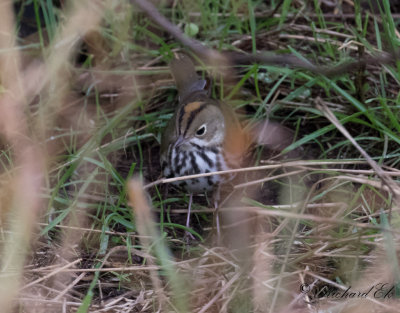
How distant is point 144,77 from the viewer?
4871 millimetres

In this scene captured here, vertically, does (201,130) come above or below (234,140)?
above

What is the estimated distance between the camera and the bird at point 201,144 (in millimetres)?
3843

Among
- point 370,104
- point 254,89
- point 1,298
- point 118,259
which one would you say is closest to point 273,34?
point 254,89

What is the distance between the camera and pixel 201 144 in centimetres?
396

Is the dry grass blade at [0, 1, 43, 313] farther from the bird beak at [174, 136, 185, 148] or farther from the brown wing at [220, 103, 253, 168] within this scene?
the brown wing at [220, 103, 253, 168]

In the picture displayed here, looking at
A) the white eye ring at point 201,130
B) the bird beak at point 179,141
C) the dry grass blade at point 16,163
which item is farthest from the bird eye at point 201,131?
the dry grass blade at point 16,163

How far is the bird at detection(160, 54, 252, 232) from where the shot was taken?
3.84 m

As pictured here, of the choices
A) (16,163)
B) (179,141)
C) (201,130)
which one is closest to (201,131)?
(201,130)

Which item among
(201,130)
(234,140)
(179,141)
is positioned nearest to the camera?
(179,141)

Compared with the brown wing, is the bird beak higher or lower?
higher

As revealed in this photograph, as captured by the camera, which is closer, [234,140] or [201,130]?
[201,130]

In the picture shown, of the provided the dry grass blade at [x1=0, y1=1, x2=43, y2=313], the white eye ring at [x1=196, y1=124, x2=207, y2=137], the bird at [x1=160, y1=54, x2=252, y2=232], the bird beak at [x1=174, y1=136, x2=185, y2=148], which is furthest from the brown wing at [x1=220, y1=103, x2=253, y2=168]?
the dry grass blade at [x1=0, y1=1, x2=43, y2=313]

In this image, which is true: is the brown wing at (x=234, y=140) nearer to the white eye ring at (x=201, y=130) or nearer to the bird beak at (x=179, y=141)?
the white eye ring at (x=201, y=130)

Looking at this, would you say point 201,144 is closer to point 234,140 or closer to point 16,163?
point 234,140
